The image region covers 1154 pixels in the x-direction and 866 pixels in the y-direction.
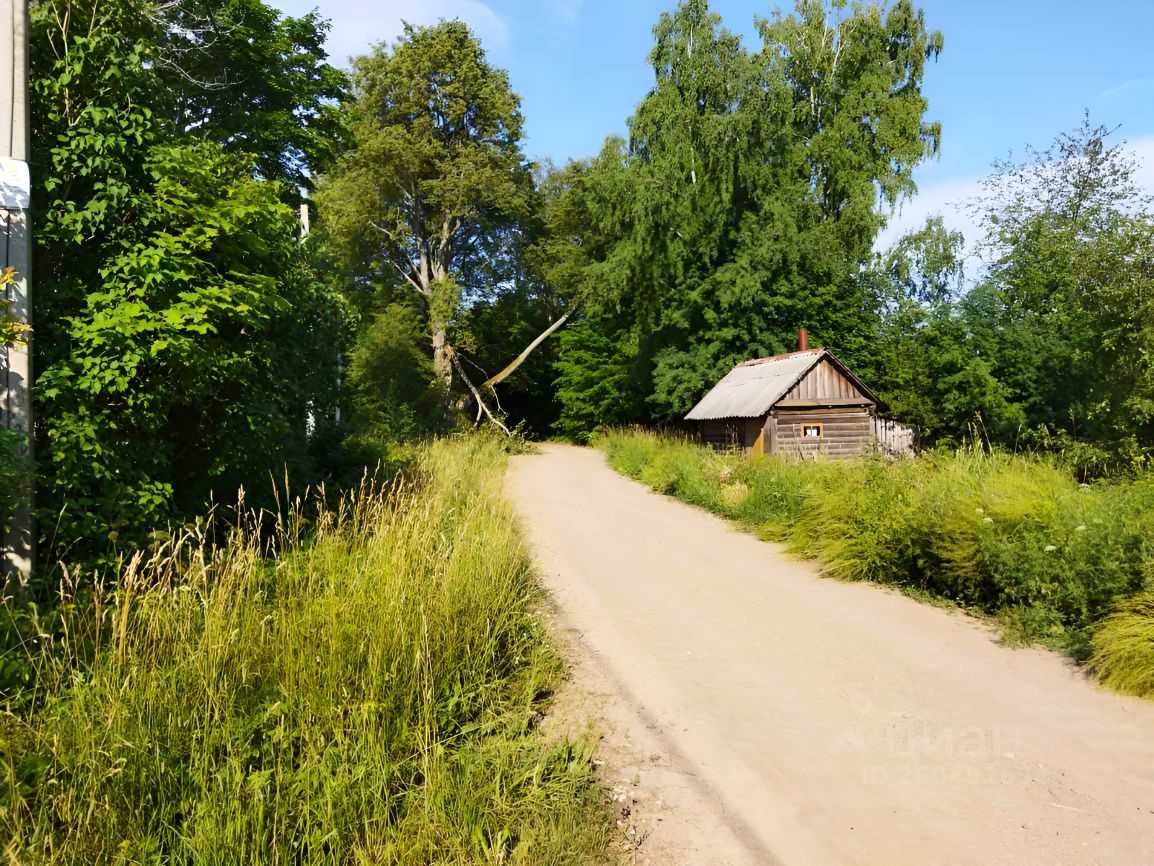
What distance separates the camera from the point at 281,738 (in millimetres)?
3635

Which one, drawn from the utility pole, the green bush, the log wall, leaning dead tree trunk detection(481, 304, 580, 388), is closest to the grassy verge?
the utility pole

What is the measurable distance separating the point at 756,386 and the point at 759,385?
0.15 meters

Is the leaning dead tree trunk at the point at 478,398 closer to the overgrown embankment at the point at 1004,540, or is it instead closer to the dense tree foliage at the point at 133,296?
the overgrown embankment at the point at 1004,540

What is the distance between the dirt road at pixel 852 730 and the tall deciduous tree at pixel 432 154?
25.9m

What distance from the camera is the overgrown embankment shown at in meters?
5.85

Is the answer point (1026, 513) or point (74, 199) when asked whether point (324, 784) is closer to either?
point (74, 199)

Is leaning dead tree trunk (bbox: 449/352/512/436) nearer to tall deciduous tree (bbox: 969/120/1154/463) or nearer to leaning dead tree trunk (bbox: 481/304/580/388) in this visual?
leaning dead tree trunk (bbox: 481/304/580/388)

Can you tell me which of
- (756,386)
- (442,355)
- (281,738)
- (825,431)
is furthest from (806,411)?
(442,355)

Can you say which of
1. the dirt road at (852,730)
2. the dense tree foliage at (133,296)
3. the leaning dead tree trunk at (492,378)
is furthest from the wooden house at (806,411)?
the dense tree foliage at (133,296)

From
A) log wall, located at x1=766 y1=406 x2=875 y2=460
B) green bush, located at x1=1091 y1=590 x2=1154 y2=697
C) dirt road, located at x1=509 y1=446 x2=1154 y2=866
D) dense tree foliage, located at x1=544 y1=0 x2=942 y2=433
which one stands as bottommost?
dirt road, located at x1=509 y1=446 x2=1154 y2=866

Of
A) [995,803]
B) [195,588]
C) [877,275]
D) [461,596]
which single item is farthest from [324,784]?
[877,275]

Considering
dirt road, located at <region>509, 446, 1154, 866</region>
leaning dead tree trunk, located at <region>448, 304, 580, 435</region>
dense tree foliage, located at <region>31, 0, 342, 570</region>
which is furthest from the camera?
leaning dead tree trunk, located at <region>448, 304, 580, 435</region>

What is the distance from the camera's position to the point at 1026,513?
7.35 m

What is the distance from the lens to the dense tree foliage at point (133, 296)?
497cm
